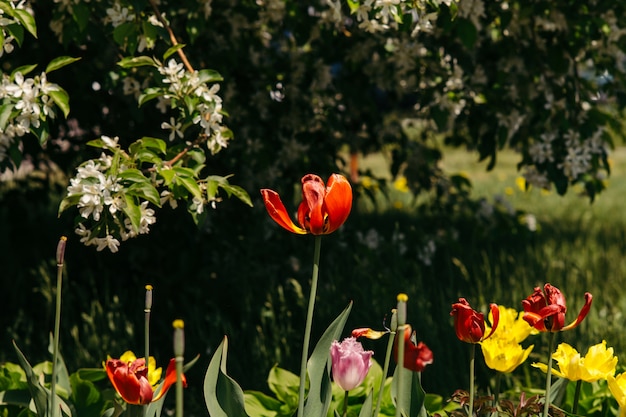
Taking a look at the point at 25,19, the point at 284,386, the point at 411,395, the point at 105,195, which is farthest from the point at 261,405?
the point at 25,19

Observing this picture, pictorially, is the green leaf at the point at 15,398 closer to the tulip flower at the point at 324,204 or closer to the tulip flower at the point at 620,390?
A: the tulip flower at the point at 324,204

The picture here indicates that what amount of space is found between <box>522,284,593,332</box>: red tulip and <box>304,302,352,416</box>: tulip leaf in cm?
34

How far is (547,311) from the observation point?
1443mm

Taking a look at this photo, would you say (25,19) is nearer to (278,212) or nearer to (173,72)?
(173,72)

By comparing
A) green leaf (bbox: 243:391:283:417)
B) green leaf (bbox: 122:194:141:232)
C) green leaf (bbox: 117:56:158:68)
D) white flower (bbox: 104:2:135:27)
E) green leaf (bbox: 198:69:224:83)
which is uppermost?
white flower (bbox: 104:2:135:27)

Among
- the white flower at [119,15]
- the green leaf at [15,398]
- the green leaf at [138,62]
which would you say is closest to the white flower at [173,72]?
the green leaf at [138,62]

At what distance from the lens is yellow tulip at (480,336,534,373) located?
1529mm

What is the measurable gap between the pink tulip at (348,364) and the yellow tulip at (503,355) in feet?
0.80

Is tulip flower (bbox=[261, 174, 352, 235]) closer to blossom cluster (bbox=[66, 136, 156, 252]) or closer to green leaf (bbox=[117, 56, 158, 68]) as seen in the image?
blossom cluster (bbox=[66, 136, 156, 252])

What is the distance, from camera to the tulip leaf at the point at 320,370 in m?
1.62

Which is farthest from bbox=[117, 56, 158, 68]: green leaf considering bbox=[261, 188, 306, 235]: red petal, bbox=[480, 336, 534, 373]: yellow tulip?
bbox=[480, 336, 534, 373]: yellow tulip

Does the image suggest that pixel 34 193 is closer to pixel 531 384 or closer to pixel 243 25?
pixel 243 25

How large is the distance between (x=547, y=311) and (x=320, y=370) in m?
0.46

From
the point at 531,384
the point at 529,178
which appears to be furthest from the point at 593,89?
the point at 531,384
